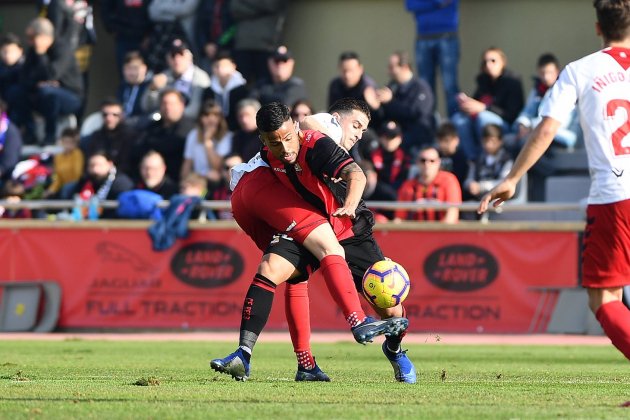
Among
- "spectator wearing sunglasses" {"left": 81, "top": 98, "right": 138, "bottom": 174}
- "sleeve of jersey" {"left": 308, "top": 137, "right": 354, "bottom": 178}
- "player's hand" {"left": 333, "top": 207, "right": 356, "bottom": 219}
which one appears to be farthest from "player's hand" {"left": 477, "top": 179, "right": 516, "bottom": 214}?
"spectator wearing sunglasses" {"left": 81, "top": 98, "right": 138, "bottom": 174}

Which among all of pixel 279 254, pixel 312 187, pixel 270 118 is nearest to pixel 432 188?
pixel 312 187

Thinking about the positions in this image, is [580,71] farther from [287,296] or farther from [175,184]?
[175,184]

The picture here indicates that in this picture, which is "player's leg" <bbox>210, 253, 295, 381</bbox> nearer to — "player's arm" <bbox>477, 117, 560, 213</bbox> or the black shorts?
the black shorts

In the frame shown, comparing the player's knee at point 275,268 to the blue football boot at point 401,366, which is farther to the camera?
the blue football boot at point 401,366

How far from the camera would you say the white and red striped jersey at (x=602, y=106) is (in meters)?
7.03

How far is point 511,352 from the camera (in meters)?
13.8

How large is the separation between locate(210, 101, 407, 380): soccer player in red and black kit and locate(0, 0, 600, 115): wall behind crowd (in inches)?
480

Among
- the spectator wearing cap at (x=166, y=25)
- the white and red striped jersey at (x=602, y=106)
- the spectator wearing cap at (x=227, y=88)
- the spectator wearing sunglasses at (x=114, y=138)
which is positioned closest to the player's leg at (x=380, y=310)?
the white and red striped jersey at (x=602, y=106)

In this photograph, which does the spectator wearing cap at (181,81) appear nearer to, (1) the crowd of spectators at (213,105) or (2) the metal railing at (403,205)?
(1) the crowd of spectators at (213,105)

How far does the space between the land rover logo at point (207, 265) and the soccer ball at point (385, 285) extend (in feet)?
27.1

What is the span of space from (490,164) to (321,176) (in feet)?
29.3

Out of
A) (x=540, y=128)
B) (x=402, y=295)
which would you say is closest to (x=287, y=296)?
(x=402, y=295)

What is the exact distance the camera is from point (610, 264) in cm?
691

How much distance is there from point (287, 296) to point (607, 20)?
324 cm
